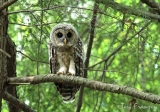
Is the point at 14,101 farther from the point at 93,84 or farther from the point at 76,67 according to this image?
the point at 76,67

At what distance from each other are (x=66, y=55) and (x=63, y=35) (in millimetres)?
249

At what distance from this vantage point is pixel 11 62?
3.68m

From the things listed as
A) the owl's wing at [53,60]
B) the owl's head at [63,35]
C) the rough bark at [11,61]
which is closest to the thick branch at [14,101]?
the rough bark at [11,61]

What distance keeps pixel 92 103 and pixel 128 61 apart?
0.77 meters

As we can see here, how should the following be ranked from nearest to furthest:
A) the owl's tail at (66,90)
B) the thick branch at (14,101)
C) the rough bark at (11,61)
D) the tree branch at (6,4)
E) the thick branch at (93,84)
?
the thick branch at (93,84), the tree branch at (6,4), the thick branch at (14,101), the rough bark at (11,61), the owl's tail at (66,90)

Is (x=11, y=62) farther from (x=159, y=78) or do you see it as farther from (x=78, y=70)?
(x=159, y=78)

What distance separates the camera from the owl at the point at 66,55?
172 inches

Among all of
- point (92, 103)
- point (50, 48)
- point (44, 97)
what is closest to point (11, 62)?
point (50, 48)

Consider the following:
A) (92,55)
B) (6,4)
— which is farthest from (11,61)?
(92,55)

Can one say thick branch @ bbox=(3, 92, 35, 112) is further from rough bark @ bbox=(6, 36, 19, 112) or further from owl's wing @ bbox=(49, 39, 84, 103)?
owl's wing @ bbox=(49, 39, 84, 103)

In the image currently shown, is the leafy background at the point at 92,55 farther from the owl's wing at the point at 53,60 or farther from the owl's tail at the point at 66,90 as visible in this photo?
the owl's tail at the point at 66,90

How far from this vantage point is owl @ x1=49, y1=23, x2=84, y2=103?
4.37 metres

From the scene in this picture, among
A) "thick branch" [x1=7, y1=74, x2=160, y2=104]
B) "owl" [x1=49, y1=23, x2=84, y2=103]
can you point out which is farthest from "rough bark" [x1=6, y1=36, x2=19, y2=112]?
"owl" [x1=49, y1=23, x2=84, y2=103]

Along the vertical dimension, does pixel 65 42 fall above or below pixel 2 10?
below
